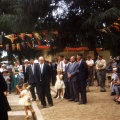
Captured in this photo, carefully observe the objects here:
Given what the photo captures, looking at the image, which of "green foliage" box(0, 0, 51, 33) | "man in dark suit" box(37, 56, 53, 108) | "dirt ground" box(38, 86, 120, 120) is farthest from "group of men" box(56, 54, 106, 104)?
"green foliage" box(0, 0, 51, 33)

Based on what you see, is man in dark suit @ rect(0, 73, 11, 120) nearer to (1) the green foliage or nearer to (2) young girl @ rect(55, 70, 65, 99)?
(2) young girl @ rect(55, 70, 65, 99)

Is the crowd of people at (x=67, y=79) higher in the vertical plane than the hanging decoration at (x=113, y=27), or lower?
lower

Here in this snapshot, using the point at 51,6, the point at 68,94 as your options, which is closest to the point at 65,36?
the point at 51,6

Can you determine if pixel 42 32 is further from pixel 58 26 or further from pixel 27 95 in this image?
pixel 27 95

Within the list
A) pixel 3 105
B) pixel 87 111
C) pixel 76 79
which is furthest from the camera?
pixel 76 79

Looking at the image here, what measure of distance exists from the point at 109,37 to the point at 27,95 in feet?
44.2

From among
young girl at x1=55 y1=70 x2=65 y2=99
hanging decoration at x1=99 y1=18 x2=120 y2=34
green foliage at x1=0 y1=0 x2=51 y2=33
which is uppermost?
green foliage at x1=0 y1=0 x2=51 y2=33

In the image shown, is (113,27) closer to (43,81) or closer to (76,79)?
(76,79)

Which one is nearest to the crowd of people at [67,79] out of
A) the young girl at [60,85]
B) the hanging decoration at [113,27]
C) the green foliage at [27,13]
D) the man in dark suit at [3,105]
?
the young girl at [60,85]

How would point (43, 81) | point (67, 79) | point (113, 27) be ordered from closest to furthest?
point (43, 81) < point (67, 79) < point (113, 27)

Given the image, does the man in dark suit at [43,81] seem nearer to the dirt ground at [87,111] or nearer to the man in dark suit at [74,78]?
the dirt ground at [87,111]

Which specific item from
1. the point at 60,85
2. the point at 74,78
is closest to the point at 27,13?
the point at 60,85

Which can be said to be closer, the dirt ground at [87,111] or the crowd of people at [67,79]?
the dirt ground at [87,111]

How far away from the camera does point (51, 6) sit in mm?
24250
